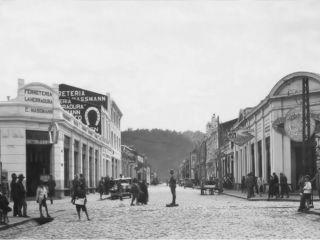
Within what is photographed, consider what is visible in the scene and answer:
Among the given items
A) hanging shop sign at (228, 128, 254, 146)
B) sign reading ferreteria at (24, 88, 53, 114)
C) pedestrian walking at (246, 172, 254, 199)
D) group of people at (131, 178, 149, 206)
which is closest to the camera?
group of people at (131, 178, 149, 206)

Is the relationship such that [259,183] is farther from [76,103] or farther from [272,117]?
[76,103]

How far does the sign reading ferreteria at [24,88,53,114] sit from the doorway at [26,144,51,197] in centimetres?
217

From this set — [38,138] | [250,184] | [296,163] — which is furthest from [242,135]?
[38,138]

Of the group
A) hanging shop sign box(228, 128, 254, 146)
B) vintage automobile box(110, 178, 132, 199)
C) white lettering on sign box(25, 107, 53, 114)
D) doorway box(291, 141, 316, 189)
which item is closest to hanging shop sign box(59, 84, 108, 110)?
vintage automobile box(110, 178, 132, 199)

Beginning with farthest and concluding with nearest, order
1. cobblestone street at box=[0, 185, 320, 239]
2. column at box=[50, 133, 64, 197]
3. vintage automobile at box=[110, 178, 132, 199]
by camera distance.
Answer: vintage automobile at box=[110, 178, 132, 199] < column at box=[50, 133, 64, 197] < cobblestone street at box=[0, 185, 320, 239]

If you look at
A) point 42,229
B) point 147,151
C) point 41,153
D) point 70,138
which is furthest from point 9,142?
point 147,151

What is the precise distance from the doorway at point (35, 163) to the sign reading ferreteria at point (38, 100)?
2.17 metres

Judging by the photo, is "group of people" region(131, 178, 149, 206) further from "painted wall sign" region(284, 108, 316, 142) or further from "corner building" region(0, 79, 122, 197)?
"painted wall sign" region(284, 108, 316, 142)

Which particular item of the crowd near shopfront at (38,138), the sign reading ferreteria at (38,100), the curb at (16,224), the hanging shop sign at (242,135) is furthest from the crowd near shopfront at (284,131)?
the curb at (16,224)

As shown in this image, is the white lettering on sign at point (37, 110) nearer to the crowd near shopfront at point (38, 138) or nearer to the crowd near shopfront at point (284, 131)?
the crowd near shopfront at point (38, 138)

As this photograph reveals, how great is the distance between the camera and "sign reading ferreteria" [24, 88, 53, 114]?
3759 centimetres

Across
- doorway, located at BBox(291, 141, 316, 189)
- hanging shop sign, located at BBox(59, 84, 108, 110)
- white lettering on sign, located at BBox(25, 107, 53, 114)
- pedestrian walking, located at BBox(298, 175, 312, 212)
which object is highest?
hanging shop sign, located at BBox(59, 84, 108, 110)

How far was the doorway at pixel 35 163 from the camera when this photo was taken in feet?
124

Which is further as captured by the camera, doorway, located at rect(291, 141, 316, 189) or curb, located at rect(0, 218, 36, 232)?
doorway, located at rect(291, 141, 316, 189)
